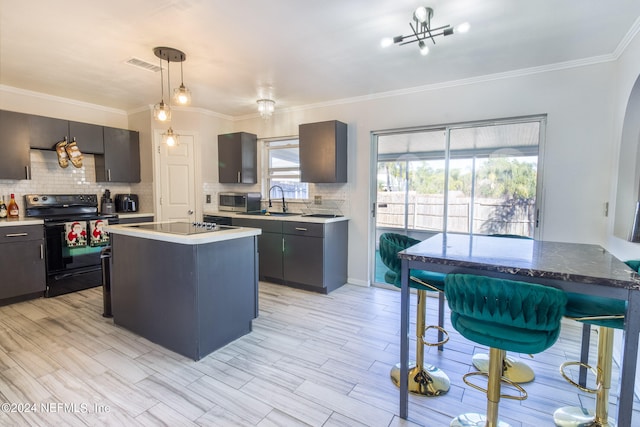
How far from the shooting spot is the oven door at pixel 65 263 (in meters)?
3.70

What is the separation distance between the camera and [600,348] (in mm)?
1762

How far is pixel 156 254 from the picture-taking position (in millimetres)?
2488

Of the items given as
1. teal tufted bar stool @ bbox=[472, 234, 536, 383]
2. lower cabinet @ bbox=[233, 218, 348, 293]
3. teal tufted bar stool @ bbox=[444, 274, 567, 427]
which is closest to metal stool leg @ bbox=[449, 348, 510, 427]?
teal tufted bar stool @ bbox=[444, 274, 567, 427]

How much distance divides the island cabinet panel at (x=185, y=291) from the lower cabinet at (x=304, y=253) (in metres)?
1.18

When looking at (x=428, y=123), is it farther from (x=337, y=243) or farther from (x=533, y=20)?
(x=337, y=243)

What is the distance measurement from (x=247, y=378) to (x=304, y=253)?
6.30 ft

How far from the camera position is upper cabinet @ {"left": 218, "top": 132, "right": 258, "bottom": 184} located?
15.8 ft

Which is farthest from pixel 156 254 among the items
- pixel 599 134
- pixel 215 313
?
pixel 599 134

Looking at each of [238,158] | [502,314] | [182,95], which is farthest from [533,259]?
[238,158]

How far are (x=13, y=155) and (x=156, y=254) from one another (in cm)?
276

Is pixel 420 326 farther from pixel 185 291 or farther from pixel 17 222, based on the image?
pixel 17 222

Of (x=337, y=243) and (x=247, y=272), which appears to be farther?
(x=337, y=243)

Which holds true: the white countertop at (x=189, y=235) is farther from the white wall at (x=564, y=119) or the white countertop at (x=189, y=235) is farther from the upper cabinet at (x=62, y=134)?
the white wall at (x=564, y=119)

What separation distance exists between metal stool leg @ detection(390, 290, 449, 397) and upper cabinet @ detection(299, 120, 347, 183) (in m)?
2.26
